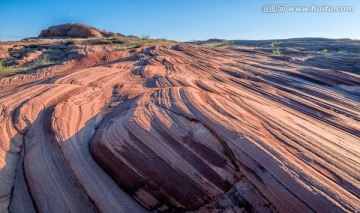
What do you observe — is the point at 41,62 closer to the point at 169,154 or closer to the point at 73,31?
the point at 169,154

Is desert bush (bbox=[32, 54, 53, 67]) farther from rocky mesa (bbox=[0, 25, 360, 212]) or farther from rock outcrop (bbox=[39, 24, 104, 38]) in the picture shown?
rock outcrop (bbox=[39, 24, 104, 38])

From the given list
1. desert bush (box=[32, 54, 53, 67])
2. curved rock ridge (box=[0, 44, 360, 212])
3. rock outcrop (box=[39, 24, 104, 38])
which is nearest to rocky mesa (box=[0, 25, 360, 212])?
curved rock ridge (box=[0, 44, 360, 212])

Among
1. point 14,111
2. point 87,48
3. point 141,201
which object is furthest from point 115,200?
point 87,48

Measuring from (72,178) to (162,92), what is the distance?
257 cm

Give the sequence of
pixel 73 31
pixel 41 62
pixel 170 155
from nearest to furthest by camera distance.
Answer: pixel 170 155
pixel 41 62
pixel 73 31

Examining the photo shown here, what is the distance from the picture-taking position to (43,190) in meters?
3.35

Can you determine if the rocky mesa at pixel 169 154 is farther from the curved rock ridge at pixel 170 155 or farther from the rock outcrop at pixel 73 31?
the rock outcrop at pixel 73 31

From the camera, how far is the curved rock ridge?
9.72 feet

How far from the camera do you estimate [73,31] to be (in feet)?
114

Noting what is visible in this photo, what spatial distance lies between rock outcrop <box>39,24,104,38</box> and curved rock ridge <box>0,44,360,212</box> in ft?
103

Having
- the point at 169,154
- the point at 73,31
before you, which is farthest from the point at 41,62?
the point at 73,31

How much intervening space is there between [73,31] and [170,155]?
119ft

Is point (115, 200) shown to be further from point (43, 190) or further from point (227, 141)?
point (227, 141)

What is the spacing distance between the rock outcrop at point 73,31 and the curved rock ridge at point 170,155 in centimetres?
3135
